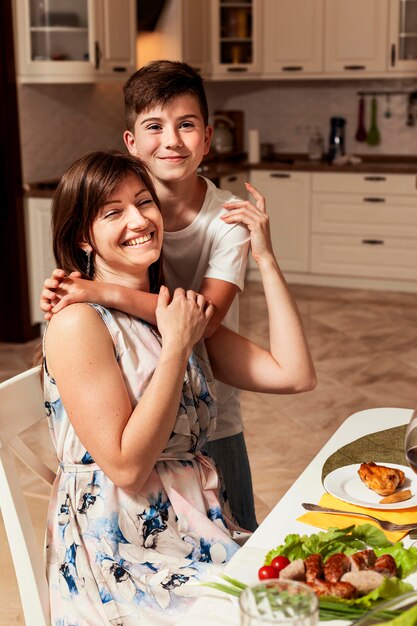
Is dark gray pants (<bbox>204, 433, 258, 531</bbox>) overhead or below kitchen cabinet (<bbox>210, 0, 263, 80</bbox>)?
below

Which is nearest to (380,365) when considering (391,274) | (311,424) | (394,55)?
(311,424)

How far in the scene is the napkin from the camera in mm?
1285

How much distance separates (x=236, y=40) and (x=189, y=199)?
505 centimetres

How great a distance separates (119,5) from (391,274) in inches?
104

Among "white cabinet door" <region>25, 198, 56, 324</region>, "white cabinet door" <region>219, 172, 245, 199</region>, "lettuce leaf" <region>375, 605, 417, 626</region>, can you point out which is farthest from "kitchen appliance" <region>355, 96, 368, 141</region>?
"lettuce leaf" <region>375, 605, 417, 626</region>

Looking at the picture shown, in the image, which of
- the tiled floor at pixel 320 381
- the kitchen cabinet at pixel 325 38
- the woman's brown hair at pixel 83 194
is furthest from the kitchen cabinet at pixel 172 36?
the woman's brown hair at pixel 83 194

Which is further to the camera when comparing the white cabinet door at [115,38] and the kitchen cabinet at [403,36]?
the kitchen cabinet at [403,36]

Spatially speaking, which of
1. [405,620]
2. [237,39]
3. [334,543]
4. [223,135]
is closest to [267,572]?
[334,543]

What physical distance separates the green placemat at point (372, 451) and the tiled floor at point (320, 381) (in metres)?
1.32

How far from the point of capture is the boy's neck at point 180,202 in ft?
6.18

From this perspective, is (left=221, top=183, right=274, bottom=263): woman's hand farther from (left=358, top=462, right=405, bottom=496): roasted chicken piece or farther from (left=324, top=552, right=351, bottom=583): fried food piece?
(left=324, top=552, right=351, bottom=583): fried food piece

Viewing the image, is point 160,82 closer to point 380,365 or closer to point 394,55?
point 380,365

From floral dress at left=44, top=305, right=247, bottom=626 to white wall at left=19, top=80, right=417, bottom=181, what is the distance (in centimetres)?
395

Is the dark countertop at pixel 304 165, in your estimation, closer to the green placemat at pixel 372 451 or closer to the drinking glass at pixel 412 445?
the green placemat at pixel 372 451
